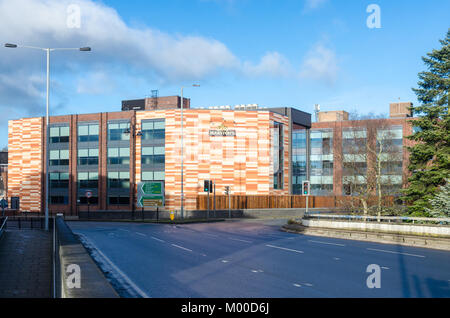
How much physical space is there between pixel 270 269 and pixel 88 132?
2253 inches

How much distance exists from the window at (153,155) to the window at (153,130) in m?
1.53

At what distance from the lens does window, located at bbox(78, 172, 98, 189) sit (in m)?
66.5

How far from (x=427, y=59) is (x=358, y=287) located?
2400 centimetres

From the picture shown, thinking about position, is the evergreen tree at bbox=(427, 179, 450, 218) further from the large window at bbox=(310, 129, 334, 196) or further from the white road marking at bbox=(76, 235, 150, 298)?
the large window at bbox=(310, 129, 334, 196)

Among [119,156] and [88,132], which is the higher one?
[88,132]

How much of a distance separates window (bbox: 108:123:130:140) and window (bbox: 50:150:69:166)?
8.09 metres

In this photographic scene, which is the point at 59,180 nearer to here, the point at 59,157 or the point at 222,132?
the point at 59,157

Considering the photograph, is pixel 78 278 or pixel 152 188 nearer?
pixel 78 278

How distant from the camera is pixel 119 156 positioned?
214 ft

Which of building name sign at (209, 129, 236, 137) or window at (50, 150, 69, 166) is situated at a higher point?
building name sign at (209, 129, 236, 137)

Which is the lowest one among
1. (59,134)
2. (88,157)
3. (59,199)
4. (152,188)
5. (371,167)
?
(59,199)

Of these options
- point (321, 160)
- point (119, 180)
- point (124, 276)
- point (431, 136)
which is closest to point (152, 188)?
point (119, 180)

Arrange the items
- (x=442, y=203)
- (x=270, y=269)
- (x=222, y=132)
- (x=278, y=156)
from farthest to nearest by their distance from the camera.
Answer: (x=278, y=156), (x=222, y=132), (x=442, y=203), (x=270, y=269)

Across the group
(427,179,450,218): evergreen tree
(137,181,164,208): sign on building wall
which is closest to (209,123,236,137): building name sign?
(137,181,164,208): sign on building wall
